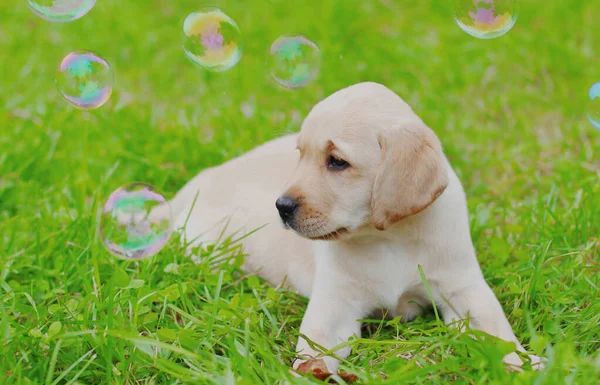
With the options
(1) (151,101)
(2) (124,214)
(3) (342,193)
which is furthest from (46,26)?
(3) (342,193)

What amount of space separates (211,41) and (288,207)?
1405 mm

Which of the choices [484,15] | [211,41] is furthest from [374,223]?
[211,41]

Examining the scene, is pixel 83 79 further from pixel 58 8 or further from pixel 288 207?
pixel 288 207

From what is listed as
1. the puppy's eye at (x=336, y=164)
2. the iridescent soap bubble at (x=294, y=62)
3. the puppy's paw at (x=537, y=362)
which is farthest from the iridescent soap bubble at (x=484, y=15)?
the puppy's paw at (x=537, y=362)

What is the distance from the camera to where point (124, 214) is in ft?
12.3

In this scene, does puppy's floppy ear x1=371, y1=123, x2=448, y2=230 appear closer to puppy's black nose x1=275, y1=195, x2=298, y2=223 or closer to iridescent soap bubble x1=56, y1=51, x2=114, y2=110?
puppy's black nose x1=275, y1=195, x2=298, y2=223

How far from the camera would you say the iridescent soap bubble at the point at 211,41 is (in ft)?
13.3

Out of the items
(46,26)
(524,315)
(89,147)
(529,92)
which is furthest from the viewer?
(46,26)

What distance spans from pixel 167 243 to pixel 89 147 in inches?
67.7

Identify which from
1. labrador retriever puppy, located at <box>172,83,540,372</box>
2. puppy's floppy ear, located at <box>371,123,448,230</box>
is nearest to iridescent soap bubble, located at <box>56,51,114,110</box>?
labrador retriever puppy, located at <box>172,83,540,372</box>

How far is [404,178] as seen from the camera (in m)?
2.90

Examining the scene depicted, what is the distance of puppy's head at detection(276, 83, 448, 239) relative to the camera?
9.55 feet

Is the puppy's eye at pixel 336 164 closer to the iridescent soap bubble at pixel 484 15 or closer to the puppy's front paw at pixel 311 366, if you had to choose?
the puppy's front paw at pixel 311 366

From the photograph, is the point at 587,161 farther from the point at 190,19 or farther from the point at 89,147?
the point at 89,147
